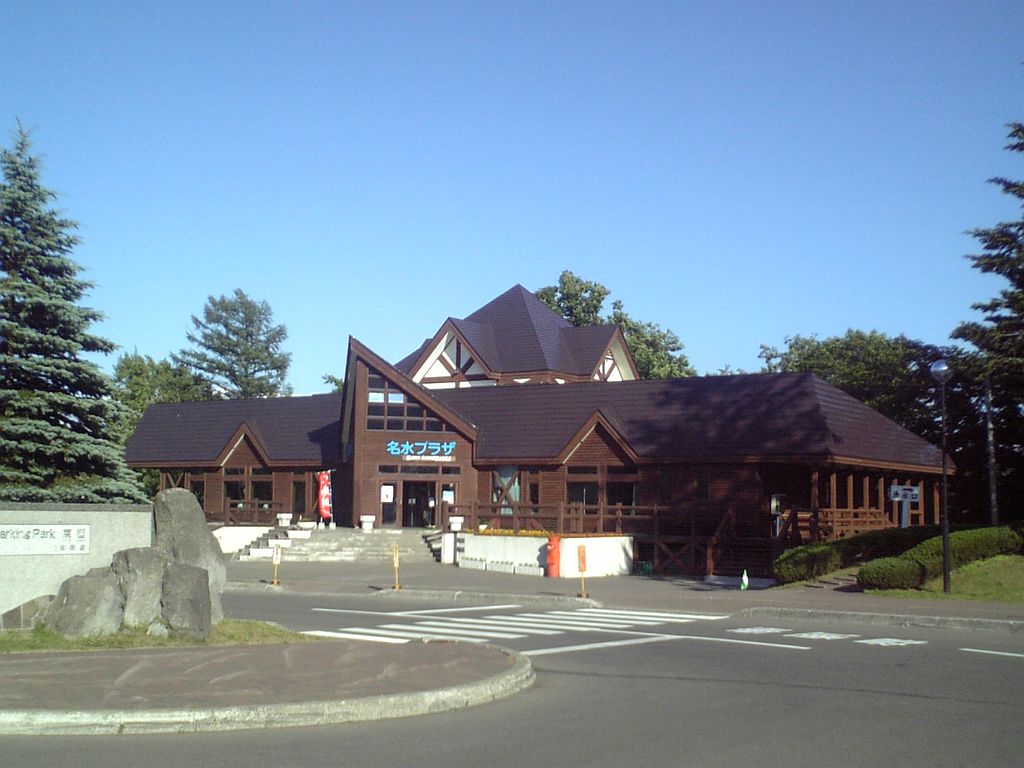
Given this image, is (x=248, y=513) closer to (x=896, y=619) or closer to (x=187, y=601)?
(x=896, y=619)

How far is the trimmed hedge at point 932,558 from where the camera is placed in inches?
950

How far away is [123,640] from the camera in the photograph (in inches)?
556

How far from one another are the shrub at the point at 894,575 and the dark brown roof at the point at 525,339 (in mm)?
28802

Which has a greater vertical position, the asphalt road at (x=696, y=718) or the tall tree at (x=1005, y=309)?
the tall tree at (x=1005, y=309)

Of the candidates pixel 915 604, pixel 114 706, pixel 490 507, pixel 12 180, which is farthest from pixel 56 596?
pixel 490 507

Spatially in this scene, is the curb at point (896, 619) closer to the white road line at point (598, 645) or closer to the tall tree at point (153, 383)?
the white road line at point (598, 645)

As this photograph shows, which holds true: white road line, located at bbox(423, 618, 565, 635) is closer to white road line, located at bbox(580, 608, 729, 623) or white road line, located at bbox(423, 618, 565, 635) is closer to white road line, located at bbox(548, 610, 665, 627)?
white road line, located at bbox(548, 610, 665, 627)

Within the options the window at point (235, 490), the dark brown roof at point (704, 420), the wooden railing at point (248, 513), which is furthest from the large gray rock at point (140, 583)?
the window at point (235, 490)

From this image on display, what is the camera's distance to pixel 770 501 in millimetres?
36375

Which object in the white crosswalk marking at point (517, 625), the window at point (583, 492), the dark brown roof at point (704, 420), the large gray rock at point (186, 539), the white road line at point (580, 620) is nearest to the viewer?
the large gray rock at point (186, 539)

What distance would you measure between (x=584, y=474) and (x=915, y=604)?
18684 millimetres

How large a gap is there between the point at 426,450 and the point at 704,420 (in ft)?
A: 35.7

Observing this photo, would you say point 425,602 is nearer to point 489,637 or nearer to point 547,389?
point 489,637

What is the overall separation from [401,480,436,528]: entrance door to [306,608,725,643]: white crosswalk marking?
22.7 meters
